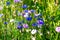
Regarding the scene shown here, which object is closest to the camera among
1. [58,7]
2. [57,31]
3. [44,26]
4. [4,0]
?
[57,31]

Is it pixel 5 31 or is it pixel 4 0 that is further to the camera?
pixel 4 0

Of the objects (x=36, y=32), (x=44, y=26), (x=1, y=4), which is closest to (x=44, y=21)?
(x=44, y=26)

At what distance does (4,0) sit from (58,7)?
642mm

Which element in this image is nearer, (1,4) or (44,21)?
(44,21)

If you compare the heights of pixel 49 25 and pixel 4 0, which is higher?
pixel 4 0

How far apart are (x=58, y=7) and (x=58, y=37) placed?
0.43 m

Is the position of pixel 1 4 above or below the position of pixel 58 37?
above

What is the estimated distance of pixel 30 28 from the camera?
2.27m

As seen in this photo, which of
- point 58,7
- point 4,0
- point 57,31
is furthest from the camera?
point 4,0

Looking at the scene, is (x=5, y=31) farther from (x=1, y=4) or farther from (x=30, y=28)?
(x=1, y=4)

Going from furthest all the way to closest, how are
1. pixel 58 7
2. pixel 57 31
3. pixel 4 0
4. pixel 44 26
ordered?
pixel 4 0 → pixel 58 7 → pixel 44 26 → pixel 57 31

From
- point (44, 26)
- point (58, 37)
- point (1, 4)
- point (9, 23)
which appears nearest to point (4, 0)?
point (1, 4)

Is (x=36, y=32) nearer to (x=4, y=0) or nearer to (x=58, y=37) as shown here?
(x=58, y=37)

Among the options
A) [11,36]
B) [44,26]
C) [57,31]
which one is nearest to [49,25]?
[44,26]
